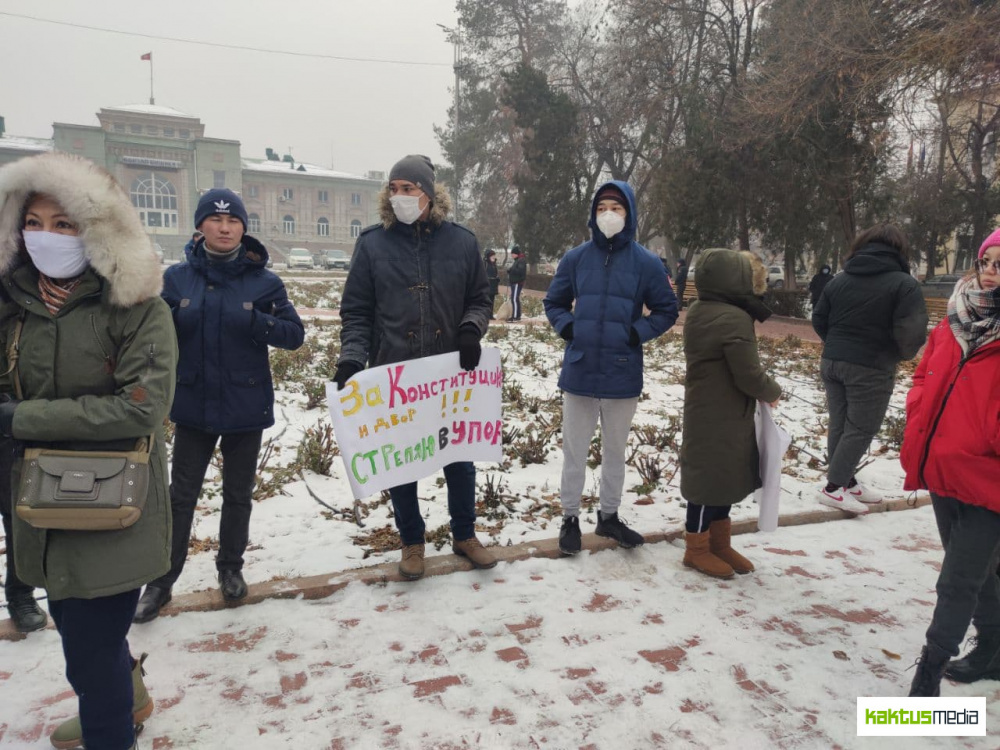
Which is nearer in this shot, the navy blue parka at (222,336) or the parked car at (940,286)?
the navy blue parka at (222,336)

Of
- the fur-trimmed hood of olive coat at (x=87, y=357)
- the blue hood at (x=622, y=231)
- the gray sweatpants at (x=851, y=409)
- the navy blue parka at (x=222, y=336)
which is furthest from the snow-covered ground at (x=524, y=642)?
the blue hood at (x=622, y=231)

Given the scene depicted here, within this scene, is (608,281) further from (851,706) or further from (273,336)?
(851,706)

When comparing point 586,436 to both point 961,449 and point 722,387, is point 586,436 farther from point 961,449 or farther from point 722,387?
point 961,449

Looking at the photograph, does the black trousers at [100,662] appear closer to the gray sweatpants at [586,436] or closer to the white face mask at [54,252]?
the white face mask at [54,252]

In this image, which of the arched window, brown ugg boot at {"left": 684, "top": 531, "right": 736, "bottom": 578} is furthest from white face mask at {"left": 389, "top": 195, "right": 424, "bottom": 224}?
the arched window

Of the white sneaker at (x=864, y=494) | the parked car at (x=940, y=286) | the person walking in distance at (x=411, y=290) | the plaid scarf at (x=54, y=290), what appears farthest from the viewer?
the parked car at (x=940, y=286)

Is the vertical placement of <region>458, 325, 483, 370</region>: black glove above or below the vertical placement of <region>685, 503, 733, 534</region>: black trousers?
above

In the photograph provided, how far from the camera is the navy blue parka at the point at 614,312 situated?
12.2 ft

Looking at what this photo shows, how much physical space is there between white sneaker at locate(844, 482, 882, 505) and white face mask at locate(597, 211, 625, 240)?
2.69 meters

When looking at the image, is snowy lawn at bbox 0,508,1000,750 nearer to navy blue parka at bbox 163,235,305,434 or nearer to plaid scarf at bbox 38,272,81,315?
navy blue parka at bbox 163,235,305,434

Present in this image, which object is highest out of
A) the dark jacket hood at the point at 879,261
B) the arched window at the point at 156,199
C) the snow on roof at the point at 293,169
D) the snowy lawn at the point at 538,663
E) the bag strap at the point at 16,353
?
the snow on roof at the point at 293,169

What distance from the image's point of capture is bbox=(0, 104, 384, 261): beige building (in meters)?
63.8

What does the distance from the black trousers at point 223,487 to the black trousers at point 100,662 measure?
101cm

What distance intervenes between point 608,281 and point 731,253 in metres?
0.66
